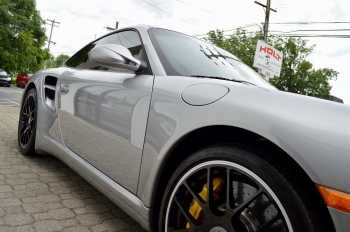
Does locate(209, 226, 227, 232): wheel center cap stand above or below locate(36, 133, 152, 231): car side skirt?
above

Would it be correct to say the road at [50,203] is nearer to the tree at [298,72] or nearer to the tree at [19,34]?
the tree at [19,34]

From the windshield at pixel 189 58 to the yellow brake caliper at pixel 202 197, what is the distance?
0.70 meters

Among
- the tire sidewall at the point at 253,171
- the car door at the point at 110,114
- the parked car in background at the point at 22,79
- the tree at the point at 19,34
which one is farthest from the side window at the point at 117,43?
the parked car in background at the point at 22,79

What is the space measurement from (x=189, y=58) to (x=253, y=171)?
3.31 feet

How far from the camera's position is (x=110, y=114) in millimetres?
1773

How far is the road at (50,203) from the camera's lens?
1.81 m

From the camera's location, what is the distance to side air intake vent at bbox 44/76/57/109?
2693 millimetres

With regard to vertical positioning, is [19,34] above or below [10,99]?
above

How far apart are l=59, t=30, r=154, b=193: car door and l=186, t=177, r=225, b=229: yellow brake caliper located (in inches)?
15.6

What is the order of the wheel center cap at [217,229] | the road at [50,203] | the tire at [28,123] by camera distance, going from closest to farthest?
1. the wheel center cap at [217,229]
2. the road at [50,203]
3. the tire at [28,123]

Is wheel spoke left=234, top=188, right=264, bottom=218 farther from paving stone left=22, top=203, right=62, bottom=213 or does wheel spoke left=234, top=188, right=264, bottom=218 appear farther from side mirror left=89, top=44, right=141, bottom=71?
paving stone left=22, top=203, right=62, bottom=213

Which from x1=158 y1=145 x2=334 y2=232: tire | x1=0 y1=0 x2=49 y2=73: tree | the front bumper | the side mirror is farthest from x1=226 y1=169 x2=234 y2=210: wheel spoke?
x1=0 y1=0 x2=49 y2=73: tree

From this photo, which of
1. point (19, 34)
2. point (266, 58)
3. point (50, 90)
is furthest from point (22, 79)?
point (50, 90)

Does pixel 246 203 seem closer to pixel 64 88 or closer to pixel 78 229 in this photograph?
pixel 78 229
